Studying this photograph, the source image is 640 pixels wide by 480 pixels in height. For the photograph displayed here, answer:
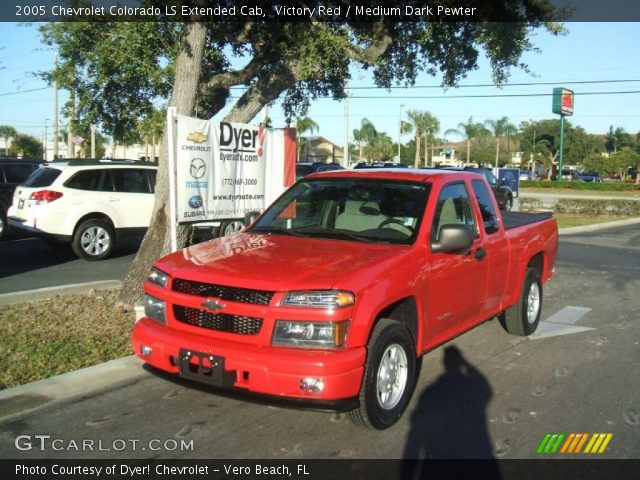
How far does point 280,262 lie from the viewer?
4.22m

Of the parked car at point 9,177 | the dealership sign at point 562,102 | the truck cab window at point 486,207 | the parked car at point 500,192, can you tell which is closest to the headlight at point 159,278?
the truck cab window at point 486,207

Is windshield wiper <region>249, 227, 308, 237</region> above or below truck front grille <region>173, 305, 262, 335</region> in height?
above

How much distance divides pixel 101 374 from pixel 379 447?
8.21ft

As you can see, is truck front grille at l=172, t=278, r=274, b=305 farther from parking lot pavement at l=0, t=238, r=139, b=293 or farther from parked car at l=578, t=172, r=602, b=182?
parked car at l=578, t=172, r=602, b=182

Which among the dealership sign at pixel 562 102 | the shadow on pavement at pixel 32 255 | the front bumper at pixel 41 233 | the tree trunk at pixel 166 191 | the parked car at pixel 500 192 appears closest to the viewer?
the tree trunk at pixel 166 191

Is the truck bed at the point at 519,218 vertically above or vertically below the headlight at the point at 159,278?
above

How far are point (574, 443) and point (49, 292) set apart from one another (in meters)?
6.14

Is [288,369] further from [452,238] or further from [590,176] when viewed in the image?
[590,176]

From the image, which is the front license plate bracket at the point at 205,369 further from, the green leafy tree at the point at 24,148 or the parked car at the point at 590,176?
the green leafy tree at the point at 24,148

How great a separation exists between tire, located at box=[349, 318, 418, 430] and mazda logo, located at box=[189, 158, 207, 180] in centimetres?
356

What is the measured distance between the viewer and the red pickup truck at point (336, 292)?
3.77 meters

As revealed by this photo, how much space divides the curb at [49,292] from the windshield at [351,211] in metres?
3.49

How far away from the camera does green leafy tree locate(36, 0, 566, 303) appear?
24.0 ft

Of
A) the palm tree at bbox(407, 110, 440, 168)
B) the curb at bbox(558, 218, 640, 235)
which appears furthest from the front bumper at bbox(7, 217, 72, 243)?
the palm tree at bbox(407, 110, 440, 168)
